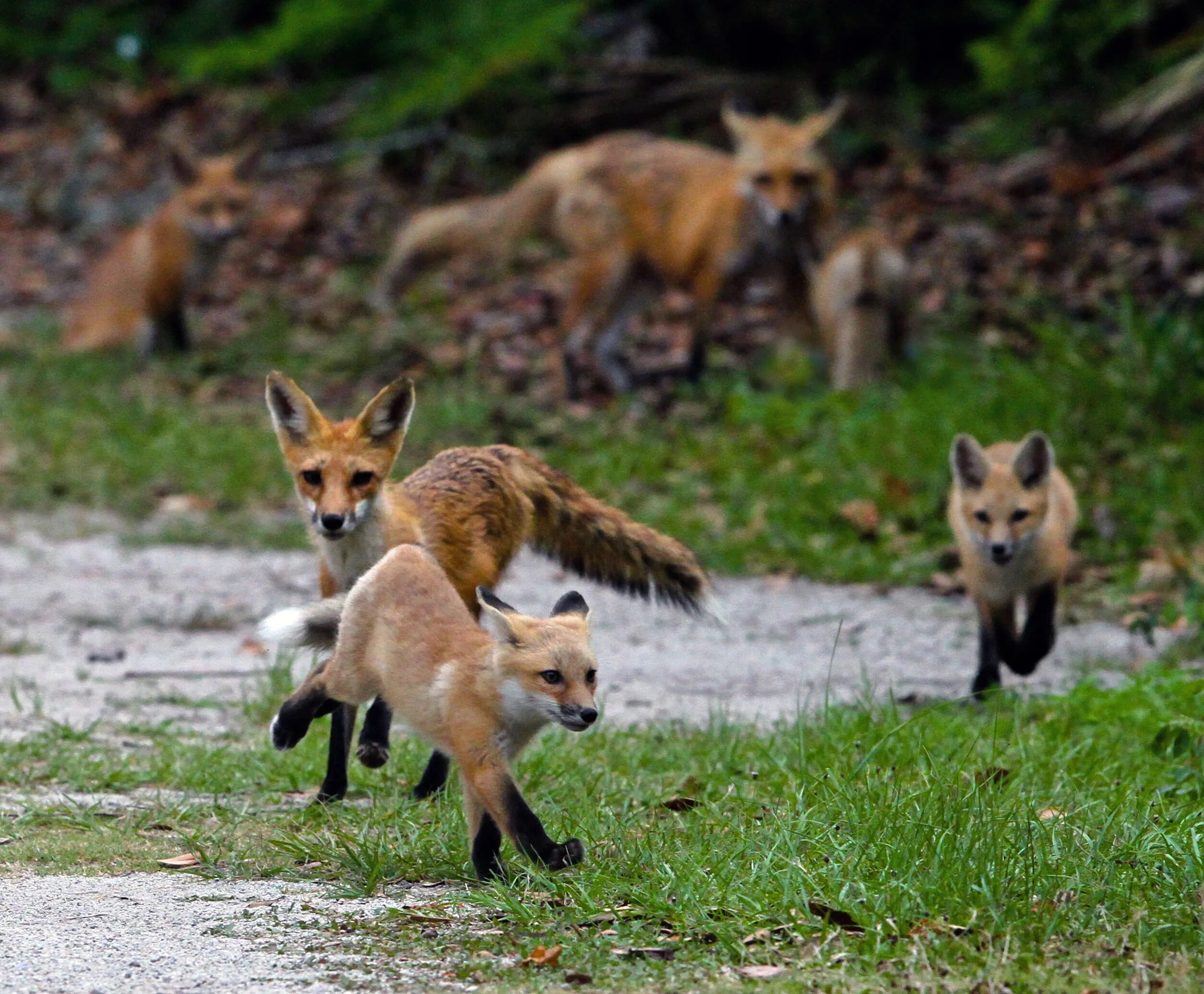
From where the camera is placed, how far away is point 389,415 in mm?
5488

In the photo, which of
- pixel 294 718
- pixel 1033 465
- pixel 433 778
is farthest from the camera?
pixel 1033 465

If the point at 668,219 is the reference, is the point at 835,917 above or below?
below

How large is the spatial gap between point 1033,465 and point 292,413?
3179 millimetres

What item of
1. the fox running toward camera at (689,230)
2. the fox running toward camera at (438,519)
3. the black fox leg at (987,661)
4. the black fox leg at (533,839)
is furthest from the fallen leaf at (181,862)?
the fox running toward camera at (689,230)

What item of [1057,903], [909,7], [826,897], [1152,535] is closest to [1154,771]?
[1057,903]

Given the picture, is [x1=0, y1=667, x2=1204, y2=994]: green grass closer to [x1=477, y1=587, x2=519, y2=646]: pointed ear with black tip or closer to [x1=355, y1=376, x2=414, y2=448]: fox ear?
[x1=477, y1=587, x2=519, y2=646]: pointed ear with black tip

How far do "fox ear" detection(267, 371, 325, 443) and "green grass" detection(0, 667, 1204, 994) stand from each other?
1098mm

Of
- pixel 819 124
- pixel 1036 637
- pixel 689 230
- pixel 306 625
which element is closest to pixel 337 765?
pixel 306 625

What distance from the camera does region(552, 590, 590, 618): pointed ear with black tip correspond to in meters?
4.51

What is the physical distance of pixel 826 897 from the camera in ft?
12.7

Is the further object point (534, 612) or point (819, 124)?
point (819, 124)

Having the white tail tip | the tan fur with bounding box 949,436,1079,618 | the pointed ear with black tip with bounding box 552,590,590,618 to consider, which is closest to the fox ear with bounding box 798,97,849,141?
the tan fur with bounding box 949,436,1079,618

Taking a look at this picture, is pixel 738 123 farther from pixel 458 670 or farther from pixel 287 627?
pixel 458 670

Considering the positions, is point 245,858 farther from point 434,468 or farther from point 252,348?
point 252,348
